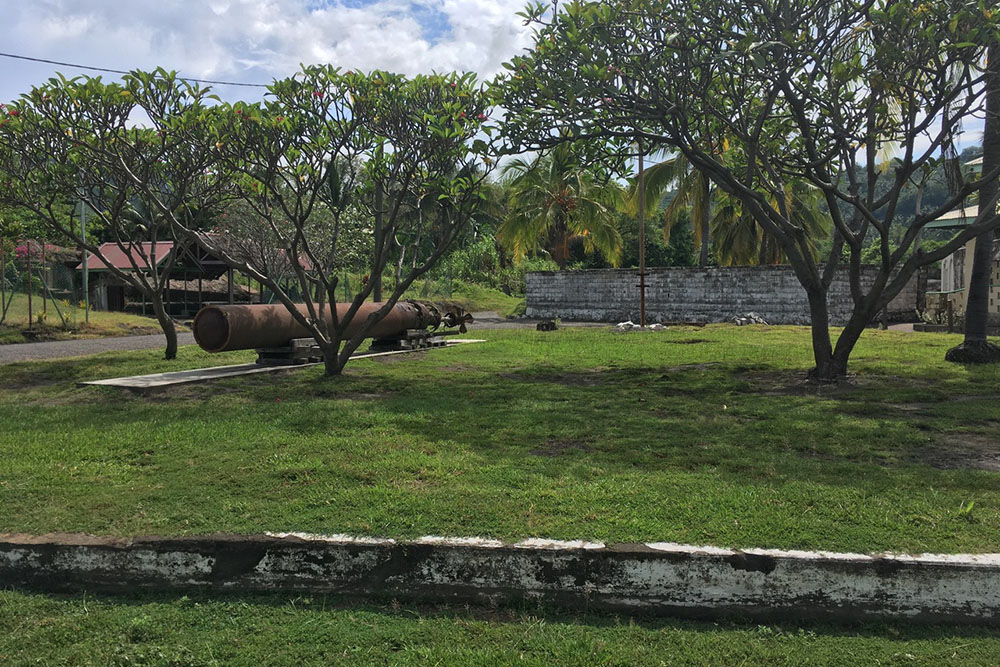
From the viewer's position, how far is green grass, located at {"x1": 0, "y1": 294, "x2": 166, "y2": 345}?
1845cm

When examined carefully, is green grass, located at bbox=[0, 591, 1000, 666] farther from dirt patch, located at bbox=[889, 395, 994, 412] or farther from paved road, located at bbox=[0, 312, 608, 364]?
paved road, located at bbox=[0, 312, 608, 364]

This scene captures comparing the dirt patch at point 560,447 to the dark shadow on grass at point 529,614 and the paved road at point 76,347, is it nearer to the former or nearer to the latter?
the dark shadow on grass at point 529,614

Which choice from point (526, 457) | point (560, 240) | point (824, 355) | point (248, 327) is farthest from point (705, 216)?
point (526, 457)

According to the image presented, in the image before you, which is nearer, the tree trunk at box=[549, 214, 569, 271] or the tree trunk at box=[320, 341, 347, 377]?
the tree trunk at box=[320, 341, 347, 377]

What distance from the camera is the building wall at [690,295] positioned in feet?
79.0

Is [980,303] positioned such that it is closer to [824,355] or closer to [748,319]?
[824,355]

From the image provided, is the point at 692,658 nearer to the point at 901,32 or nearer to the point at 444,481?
the point at 444,481

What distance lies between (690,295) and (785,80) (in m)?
17.8

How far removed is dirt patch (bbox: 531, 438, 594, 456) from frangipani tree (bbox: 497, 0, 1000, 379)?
179 inches

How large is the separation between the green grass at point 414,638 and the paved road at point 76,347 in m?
12.4

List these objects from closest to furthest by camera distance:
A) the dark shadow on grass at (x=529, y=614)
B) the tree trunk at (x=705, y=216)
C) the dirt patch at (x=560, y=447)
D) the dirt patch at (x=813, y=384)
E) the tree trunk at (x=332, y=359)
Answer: the dark shadow on grass at (x=529, y=614), the dirt patch at (x=560, y=447), the dirt patch at (x=813, y=384), the tree trunk at (x=332, y=359), the tree trunk at (x=705, y=216)

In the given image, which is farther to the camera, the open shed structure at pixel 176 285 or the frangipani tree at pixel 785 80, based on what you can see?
the open shed structure at pixel 176 285

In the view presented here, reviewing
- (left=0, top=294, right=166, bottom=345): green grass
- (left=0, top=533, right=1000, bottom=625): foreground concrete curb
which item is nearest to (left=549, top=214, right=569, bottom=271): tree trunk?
(left=0, top=294, right=166, bottom=345): green grass

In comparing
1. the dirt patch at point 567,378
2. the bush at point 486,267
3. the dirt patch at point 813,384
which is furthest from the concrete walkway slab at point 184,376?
the bush at point 486,267
